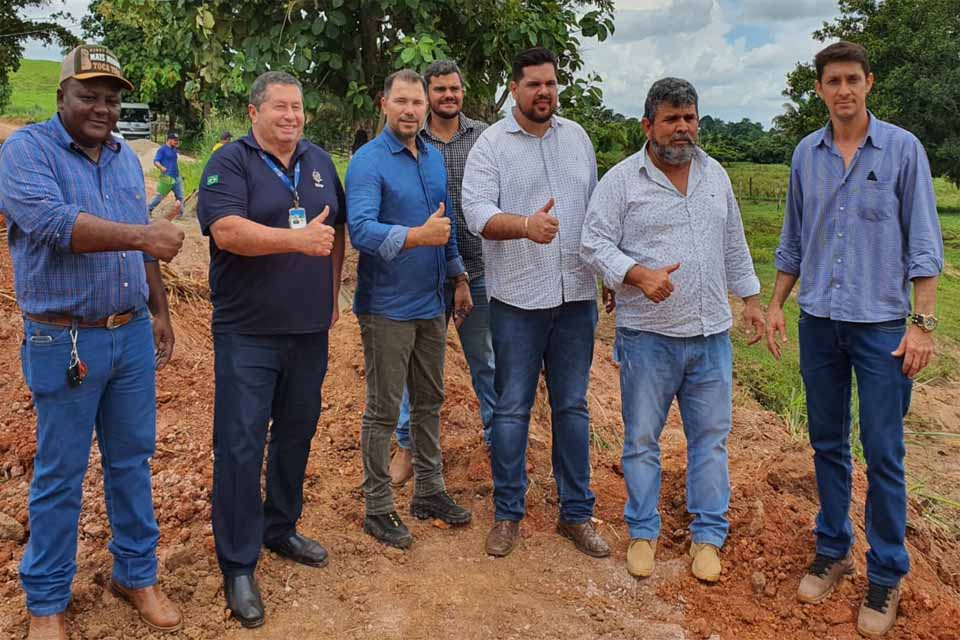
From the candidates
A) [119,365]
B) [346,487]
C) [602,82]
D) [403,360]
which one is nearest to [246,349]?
[119,365]

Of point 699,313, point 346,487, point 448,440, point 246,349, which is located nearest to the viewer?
point 246,349

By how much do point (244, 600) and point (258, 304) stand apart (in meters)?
1.16

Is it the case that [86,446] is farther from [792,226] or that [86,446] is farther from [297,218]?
[792,226]

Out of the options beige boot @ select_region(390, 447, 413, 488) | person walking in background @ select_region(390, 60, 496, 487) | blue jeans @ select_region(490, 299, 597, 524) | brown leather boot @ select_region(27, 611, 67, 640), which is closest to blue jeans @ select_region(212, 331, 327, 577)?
brown leather boot @ select_region(27, 611, 67, 640)

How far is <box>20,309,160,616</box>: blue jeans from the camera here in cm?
290

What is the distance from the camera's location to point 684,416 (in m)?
3.82

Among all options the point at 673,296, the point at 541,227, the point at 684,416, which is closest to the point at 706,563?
the point at 684,416

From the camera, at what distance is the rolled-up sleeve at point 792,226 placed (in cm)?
361

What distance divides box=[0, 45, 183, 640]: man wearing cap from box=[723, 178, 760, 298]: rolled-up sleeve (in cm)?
231

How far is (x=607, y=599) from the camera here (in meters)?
3.62

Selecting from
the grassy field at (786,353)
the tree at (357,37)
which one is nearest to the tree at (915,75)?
the grassy field at (786,353)

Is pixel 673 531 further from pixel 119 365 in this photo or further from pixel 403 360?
pixel 119 365

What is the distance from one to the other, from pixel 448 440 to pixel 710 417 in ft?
6.06

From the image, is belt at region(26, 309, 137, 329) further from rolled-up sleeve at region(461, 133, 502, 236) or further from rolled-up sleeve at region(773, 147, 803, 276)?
rolled-up sleeve at region(773, 147, 803, 276)
